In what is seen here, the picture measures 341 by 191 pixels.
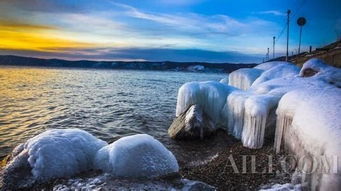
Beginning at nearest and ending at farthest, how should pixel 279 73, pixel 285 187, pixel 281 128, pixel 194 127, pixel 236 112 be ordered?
pixel 285 187
pixel 281 128
pixel 236 112
pixel 194 127
pixel 279 73

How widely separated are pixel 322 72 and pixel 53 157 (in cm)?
1190

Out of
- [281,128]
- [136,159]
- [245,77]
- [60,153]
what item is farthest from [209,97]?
[60,153]

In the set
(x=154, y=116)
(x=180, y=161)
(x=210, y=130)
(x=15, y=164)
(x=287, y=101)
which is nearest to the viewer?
(x=15, y=164)

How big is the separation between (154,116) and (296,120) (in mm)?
13749

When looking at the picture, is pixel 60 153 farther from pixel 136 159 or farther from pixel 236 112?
pixel 236 112

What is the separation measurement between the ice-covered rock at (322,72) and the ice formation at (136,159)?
862 centimetres

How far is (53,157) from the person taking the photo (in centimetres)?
658

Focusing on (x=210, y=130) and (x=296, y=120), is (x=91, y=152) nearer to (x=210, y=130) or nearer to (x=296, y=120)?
(x=296, y=120)

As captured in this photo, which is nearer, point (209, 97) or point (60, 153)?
point (60, 153)

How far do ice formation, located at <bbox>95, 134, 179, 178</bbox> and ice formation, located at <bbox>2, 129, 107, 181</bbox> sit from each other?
368 mm

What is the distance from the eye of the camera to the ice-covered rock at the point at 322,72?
12.4 m

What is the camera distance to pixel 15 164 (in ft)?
21.6

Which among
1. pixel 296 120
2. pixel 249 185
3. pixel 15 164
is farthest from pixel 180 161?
pixel 15 164

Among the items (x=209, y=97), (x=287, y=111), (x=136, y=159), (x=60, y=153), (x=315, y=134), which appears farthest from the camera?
(x=209, y=97)
